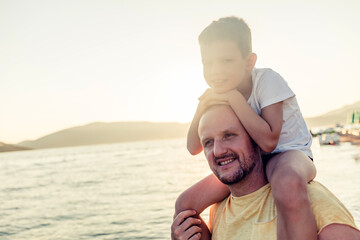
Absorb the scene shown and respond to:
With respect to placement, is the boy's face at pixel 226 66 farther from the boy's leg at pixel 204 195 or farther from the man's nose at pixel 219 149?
the boy's leg at pixel 204 195

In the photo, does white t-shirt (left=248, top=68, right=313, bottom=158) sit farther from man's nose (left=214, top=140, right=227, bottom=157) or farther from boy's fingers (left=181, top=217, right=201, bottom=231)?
boy's fingers (left=181, top=217, right=201, bottom=231)

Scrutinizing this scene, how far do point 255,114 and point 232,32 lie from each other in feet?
2.13

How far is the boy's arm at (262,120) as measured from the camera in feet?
8.11

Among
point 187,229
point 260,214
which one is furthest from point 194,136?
point 260,214

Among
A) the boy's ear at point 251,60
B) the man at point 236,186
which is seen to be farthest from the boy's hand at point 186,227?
the boy's ear at point 251,60

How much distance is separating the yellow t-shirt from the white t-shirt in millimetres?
354

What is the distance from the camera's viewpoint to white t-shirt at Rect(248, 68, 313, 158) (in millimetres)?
2627

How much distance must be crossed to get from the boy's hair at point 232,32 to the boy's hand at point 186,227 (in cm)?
121

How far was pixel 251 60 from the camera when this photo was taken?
9.48ft

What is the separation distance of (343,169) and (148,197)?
11180 millimetres

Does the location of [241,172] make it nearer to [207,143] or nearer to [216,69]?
[207,143]

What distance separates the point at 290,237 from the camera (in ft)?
6.98

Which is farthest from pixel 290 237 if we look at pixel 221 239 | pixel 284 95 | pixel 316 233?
pixel 284 95

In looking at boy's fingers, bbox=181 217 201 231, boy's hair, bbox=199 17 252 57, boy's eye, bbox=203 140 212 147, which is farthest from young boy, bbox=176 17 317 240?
boy's eye, bbox=203 140 212 147
